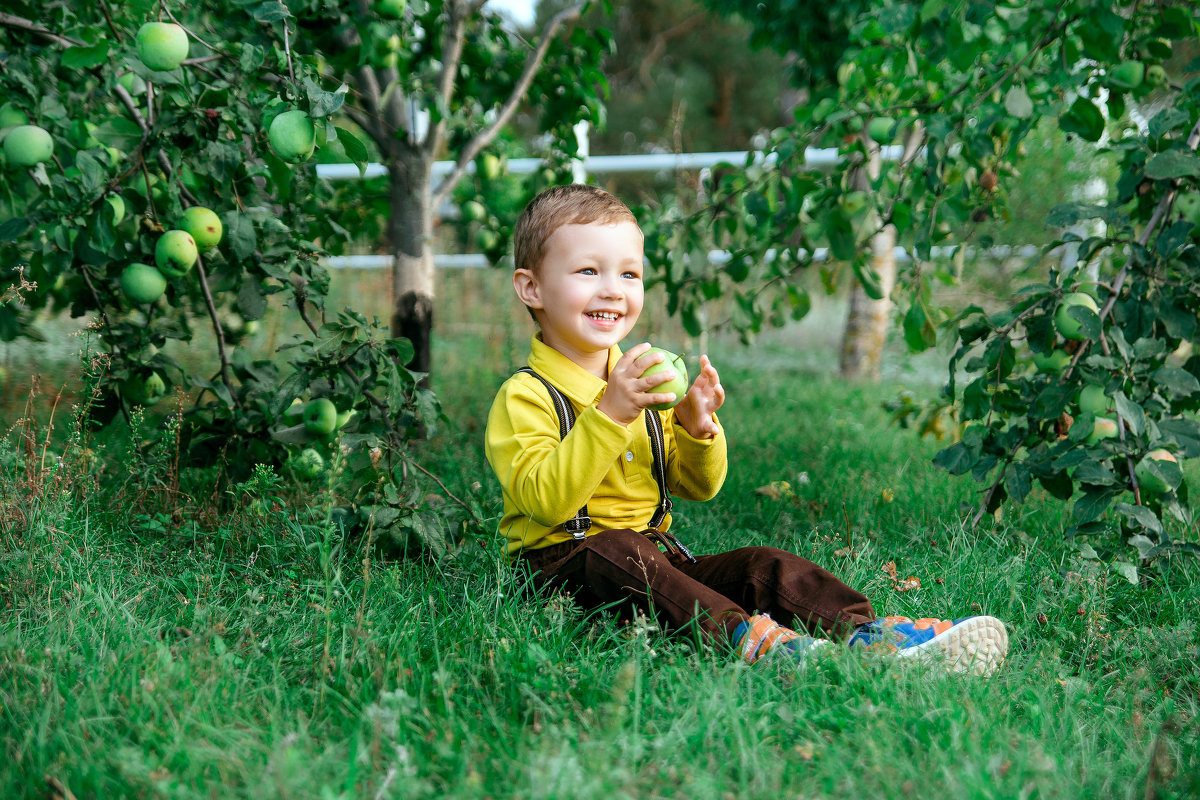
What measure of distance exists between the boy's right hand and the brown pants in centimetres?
25

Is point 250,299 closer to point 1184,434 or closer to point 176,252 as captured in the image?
point 176,252

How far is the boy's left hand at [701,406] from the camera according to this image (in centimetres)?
167

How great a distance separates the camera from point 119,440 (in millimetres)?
2697

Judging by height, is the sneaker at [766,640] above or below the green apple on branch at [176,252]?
below

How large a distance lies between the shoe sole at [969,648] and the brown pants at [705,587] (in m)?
0.13

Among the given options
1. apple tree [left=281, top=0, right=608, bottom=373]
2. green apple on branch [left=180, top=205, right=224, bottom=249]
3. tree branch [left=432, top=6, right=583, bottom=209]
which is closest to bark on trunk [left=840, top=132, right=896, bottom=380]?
apple tree [left=281, top=0, right=608, bottom=373]

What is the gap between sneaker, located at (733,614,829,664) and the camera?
147 centimetres

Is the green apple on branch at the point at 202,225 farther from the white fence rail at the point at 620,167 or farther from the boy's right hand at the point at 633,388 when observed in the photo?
the white fence rail at the point at 620,167

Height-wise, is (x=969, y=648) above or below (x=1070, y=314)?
below

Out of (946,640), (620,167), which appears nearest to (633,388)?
(946,640)

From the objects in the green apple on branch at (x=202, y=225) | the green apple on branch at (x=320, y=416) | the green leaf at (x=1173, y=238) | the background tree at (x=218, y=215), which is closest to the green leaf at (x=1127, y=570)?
the green leaf at (x=1173, y=238)

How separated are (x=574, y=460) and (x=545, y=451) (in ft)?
0.38

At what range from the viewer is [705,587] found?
160 centimetres

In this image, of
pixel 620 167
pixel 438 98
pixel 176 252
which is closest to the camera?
pixel 176 252
